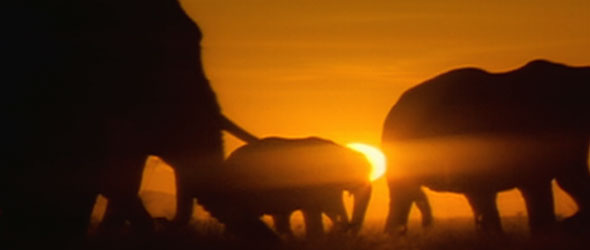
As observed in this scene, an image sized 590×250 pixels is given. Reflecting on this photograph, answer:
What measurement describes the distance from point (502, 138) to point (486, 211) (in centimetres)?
66

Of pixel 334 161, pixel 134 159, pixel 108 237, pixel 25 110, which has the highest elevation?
pixel 25 110

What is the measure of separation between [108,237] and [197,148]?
0.92 m

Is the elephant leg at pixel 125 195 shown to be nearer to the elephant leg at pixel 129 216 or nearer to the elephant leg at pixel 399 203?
the elephant leg at pixel 129 216

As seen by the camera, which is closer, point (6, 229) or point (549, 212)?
point (6, 229)

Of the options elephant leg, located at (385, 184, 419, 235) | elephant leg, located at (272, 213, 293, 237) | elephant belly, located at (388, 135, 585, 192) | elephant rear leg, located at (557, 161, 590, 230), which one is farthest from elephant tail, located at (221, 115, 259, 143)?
elephant leg, located at (272, 213, 293, 237)

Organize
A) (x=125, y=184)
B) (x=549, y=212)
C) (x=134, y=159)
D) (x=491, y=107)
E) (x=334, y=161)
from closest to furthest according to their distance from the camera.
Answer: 1. (x=134, y=159)
2. (x=125, y=184)
3. (x=549, y=212)
4. (x=491, y=107)
5. (x=334, y=161)

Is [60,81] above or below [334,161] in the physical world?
above

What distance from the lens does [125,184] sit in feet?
33.2

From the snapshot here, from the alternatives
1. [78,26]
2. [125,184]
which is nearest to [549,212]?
[125,184]

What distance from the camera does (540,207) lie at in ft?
36.3

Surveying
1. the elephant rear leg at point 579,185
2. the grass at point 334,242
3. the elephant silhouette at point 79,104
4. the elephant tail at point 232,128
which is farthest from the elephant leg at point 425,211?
the elephant silhouette at point 79,104

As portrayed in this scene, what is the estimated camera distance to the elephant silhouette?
8.41 metres

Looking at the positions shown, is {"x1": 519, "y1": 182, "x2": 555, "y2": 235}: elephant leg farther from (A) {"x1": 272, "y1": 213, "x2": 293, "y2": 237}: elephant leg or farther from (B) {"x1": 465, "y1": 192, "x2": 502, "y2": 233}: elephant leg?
(A) {"x1": 272, "y1": 213, "x2": 293, "y2": 237}: elephant leg

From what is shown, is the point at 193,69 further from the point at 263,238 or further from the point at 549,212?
the point at 549,212
